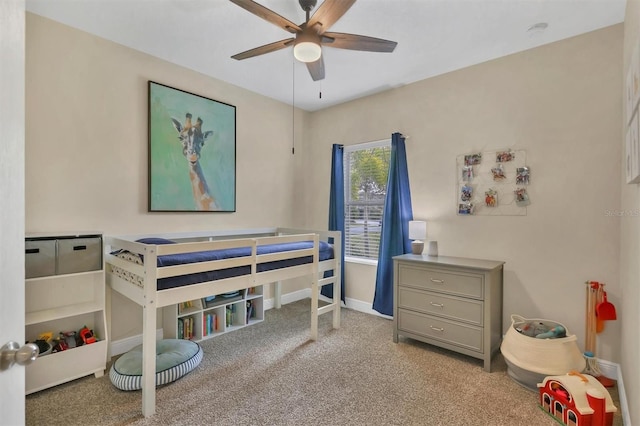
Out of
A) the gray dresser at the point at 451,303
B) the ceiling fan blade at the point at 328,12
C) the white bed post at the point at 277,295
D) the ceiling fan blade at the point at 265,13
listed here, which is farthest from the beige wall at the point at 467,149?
the ceiling fan blade at the point at 328,12

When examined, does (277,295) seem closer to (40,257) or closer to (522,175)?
(40,257)

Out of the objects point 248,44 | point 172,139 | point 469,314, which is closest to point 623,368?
point 469,314

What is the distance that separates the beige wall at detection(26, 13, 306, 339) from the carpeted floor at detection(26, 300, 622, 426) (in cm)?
81

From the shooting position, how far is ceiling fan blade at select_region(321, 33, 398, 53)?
1915mm

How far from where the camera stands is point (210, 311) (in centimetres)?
306

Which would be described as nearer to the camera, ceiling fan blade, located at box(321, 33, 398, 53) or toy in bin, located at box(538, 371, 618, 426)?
toy in bin, located at box(538, 371, 618, 426)

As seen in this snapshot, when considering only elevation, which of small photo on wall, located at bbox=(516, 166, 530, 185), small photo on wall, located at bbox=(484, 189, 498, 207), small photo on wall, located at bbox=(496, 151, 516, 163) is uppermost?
small photo on wall, located at bbox=(496, 151, 516, 163)

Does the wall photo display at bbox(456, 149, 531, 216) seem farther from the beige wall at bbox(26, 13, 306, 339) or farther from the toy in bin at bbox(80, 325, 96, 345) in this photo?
the toy in bin at bbox(80, 325, 96, 345)

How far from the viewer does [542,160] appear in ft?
8.41

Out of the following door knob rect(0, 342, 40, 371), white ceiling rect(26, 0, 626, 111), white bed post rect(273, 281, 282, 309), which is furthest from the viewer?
white bed post rect(273, 281, 282, 309)

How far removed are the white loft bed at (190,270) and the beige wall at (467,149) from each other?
515 mm

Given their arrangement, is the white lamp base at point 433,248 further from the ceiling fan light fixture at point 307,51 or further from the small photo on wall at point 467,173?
the ceiling fan light fixture at point 307,51

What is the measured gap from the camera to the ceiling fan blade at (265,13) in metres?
1.65

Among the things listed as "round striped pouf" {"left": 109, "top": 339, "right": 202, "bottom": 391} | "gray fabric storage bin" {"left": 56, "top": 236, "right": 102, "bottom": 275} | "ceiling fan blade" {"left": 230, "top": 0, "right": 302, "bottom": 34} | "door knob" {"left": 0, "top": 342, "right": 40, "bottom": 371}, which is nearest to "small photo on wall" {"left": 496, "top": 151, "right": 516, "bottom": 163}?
"ceiling fan blade" {"left": 230, "top": 0, "right": 302, "bottom": 34}
